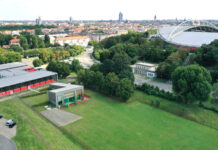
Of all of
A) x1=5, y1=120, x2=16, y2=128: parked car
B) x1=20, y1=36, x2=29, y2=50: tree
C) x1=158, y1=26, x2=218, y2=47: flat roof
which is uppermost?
x1=158, y1=26, x2=218, y2=47: flat roof

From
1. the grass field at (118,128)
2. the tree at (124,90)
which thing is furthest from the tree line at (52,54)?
the tree at (124,90)

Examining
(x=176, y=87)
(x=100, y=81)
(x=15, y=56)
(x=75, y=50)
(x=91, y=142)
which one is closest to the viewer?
(x=91, y=142)

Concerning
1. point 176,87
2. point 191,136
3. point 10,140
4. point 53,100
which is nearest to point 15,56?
point 53,100

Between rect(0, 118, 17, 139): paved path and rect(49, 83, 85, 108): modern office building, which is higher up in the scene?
rect(49, 83, 85, 108): modern office building

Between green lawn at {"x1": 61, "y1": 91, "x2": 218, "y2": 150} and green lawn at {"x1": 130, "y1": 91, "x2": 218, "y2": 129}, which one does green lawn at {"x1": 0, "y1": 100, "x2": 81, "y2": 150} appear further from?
green lawn at {"x1": 130, "y1": 91, "x2": 218, "y2": 129}

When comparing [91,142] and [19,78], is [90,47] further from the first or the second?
[91,142]

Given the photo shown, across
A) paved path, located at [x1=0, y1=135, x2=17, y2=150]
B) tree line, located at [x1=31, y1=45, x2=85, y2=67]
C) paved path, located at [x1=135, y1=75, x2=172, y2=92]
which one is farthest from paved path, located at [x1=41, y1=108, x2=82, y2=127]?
tree line, located at [x1=31, y1=45, x2=85, y2=67]
